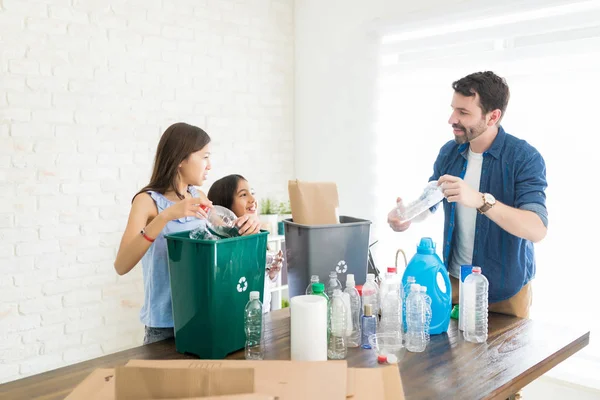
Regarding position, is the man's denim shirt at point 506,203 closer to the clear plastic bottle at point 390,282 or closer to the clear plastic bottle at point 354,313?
the clear plastic bottle at point 390,282

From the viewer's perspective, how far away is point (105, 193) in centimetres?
312

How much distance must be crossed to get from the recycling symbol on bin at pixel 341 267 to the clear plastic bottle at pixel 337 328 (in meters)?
0.32

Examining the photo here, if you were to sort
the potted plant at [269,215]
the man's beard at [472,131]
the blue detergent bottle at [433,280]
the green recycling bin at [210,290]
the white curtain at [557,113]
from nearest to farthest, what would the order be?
the green recycling bin at [210,290], the blue detergent bottle at [433,280], the man's beard at [472,131], the white curtain at [557,113], the potted plant at [269,215]

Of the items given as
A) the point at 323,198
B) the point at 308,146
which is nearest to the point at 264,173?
the point at 308,146

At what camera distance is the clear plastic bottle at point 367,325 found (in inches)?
61.8

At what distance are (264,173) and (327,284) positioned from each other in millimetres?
2189

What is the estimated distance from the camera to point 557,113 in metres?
2.86

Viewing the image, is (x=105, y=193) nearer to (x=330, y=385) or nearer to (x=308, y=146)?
(x=308, y=146)

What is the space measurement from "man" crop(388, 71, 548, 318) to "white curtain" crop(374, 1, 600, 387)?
92cm

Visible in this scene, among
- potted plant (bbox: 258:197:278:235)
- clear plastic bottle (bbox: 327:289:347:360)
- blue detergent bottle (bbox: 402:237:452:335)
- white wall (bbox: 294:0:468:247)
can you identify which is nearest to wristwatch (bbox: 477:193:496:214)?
blue detergent bottle (bbox: 402:237:452:335)

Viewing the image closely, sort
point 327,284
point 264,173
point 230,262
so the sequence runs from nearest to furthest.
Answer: point 230,262 → point 327,284 → point 264,173

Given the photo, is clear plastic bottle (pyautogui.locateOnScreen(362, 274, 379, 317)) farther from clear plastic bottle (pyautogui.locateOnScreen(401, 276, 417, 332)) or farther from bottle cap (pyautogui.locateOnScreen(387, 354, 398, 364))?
bottle cap (pyautogui.locateOnScreen(387, 354, 398, 364))

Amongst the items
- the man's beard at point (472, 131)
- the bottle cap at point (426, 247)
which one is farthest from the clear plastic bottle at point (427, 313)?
the man's beard at point (472, 131)

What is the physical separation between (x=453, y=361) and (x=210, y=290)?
68 centimetres
